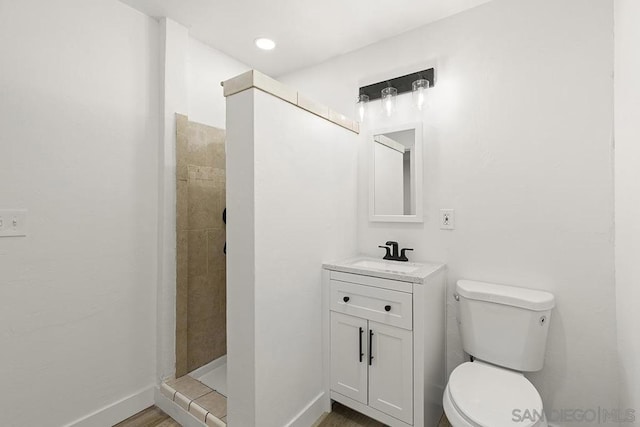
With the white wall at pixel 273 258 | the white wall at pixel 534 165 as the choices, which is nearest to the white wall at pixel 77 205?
the white wall at pixel 273 258

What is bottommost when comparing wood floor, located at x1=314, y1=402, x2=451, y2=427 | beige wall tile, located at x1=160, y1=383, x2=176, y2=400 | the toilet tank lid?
wood floor, located at x1=314, y1=402, x2=451, y2=427

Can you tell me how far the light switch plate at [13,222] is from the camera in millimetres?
1312

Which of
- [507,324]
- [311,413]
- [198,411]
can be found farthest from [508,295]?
[198,411]

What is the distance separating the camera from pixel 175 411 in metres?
1.71

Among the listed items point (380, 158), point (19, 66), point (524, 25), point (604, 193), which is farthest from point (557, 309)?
point (19, 66)

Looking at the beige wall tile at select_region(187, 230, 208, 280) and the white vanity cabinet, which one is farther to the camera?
the beige wall tile at select_region(187, 230, 208, 280)

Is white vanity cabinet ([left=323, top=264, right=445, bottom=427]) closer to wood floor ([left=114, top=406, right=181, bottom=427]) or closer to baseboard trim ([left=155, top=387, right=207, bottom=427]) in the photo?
baseboard trim ([left=155, top=387, right=207, bottom=427])

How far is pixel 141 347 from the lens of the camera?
5.93 feet

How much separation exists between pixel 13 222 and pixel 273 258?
122 cm

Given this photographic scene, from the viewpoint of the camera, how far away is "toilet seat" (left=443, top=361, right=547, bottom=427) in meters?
1.05

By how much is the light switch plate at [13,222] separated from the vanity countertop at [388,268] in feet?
4.97

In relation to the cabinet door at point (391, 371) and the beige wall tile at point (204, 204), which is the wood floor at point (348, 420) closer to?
the cabinet door at point (391, 371)

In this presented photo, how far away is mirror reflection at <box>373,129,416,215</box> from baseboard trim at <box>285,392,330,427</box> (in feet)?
4.07

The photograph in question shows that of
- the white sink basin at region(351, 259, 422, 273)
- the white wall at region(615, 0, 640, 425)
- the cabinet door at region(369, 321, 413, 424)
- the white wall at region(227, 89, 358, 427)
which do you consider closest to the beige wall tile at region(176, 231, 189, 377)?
the white wall at region(227, 89, 358, 427)
